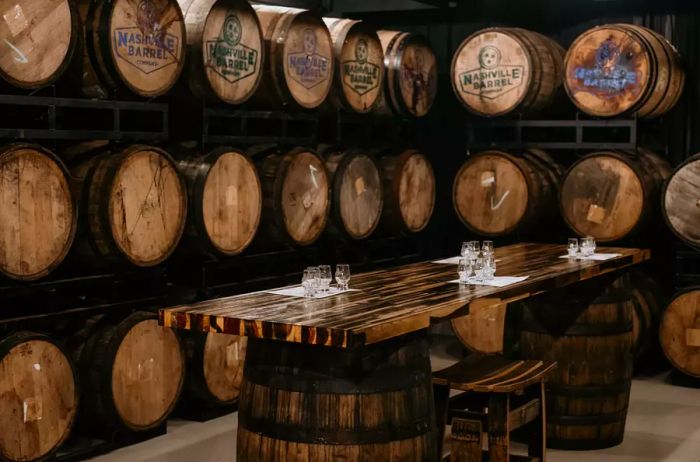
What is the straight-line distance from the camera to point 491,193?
8531 millimetres

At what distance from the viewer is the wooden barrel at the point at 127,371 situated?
5.88m

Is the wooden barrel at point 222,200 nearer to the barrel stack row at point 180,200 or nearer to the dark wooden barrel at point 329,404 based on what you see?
the barrel stack row at point 180,200

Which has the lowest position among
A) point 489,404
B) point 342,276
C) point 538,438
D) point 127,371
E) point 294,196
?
point 538,438

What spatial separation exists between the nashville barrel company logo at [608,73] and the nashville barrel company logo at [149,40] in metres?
3.44

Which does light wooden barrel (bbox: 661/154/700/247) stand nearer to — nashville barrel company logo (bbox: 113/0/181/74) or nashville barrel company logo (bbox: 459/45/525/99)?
nashville barrel company logo (bbox: 459/45/525/99)

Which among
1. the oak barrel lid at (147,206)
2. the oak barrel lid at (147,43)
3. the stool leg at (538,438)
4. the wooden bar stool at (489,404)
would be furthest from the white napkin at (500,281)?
the oak barrel lid at (147,43)

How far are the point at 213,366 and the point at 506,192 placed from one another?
3.01 metres

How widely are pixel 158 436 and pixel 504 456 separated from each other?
2484mm

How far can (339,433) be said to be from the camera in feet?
12.6

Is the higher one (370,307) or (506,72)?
(506,72)

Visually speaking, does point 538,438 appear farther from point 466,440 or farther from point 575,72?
point 575,72

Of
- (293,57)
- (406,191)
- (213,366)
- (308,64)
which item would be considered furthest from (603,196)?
(213,366)

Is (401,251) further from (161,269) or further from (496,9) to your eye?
(161,269)

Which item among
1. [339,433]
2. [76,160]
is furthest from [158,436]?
[339,433]
